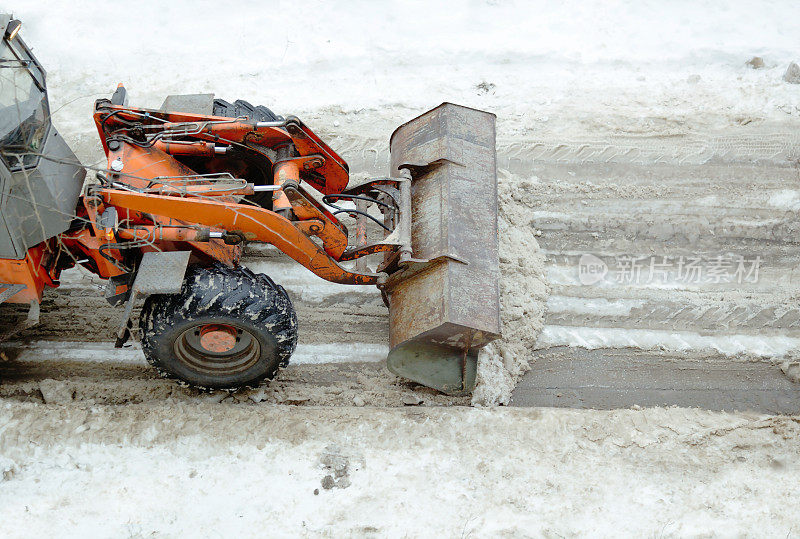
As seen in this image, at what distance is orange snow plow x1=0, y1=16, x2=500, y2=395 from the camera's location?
3.75 m

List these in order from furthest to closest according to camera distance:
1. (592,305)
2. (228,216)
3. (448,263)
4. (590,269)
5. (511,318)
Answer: (590,269) < (592,305) < (511,318) < (448,263) < (228,216)

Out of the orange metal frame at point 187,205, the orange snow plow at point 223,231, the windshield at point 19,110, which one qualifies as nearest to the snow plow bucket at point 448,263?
the orange snow plow at point 223,231

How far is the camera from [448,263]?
4.14 meters

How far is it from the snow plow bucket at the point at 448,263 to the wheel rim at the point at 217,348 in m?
0.90

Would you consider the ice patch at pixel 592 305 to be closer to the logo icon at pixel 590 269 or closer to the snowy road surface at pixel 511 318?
the snowy road surface at pixel 511 318

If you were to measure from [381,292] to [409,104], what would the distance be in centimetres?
250

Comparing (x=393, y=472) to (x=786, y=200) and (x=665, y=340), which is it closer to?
(x=665, y=340)

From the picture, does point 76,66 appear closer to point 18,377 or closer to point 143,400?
point 18,377

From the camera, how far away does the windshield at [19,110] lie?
347cm

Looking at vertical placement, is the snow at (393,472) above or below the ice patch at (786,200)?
below

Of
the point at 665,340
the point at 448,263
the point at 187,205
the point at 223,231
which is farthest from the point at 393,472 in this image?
the point at 665,340

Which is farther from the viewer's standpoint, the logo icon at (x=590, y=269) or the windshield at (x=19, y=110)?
the logo icon at (x=590, y=269)

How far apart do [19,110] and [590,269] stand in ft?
13.0

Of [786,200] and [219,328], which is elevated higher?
[786,200]
